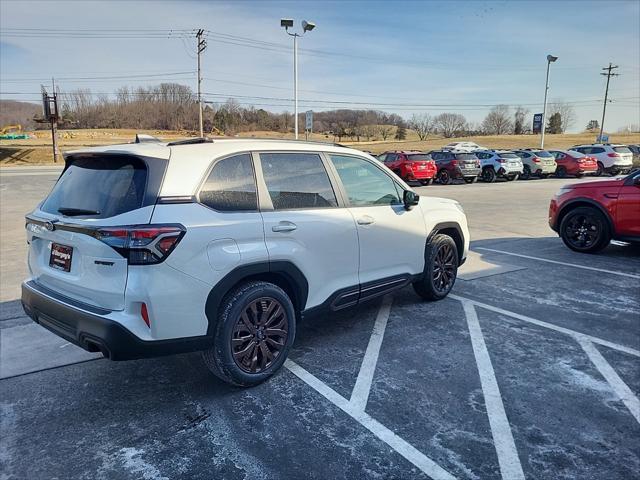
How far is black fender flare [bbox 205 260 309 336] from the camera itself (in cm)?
314

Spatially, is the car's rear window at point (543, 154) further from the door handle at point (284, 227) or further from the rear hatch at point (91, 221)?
the rear hatch at point (91, 221)

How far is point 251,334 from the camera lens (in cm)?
344

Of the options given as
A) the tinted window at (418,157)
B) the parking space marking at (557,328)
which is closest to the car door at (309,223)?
the parking space marking at (557,328)

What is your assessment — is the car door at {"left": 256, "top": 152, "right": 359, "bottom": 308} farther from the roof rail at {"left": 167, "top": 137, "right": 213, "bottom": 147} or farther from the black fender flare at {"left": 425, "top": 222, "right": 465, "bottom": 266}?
the black fender flare at {"left": 425, "top": 222, "right": 465, "bottom": 266}

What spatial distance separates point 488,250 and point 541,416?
218 inches

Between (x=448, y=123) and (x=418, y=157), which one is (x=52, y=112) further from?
(x=448, y=123)

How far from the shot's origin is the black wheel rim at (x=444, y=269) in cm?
533

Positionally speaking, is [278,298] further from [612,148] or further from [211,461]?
[612,148]

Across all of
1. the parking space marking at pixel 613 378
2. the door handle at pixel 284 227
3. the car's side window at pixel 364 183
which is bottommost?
the parking space marking at pixel 613 378

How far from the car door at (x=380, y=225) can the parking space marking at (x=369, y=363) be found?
439 mm

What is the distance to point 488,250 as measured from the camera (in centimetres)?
839

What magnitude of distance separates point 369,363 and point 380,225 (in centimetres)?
128

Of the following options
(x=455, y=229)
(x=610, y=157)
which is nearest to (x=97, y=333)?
(x=455, y=229)

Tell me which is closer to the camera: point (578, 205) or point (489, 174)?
point (578, 205)
